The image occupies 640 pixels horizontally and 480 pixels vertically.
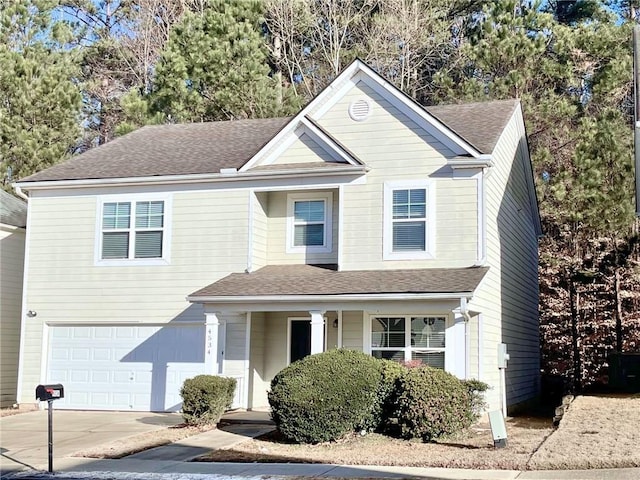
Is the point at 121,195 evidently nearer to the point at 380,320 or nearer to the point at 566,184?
the point at 380,320

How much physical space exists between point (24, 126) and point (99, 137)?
7.57 m

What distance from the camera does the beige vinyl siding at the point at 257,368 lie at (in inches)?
760

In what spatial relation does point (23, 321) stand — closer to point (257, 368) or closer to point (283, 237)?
point (257, 368)

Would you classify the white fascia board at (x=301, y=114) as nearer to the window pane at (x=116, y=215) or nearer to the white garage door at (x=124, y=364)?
the window pane at (x=116, y=215)

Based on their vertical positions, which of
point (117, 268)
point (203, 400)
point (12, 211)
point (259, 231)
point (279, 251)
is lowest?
point (203, 400)

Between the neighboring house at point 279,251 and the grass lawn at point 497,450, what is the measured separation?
2.66 m

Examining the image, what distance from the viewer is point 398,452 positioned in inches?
517

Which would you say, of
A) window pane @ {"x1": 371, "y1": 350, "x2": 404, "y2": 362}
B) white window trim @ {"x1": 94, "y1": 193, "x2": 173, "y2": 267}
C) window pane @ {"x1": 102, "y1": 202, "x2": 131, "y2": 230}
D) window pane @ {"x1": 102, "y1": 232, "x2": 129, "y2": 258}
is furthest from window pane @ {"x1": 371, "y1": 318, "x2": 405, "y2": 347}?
window pane @ {"x1": 102, "y1": 202, "x2": 131, "y2": 230}

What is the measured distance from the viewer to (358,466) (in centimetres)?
1202

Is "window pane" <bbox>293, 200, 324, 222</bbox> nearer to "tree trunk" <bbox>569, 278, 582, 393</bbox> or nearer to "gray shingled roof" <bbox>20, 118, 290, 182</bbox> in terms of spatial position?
"gray shingled roof" <bbox>20, 118, 290, 182</bbox>

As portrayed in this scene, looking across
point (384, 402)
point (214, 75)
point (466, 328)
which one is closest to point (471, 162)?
point (466, 328)

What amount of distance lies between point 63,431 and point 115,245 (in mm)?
5552

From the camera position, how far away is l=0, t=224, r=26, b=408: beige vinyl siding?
2167 cm

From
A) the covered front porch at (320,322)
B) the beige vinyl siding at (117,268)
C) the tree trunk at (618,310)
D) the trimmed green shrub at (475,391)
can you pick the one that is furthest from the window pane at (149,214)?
the tree trunk at (618,310)
